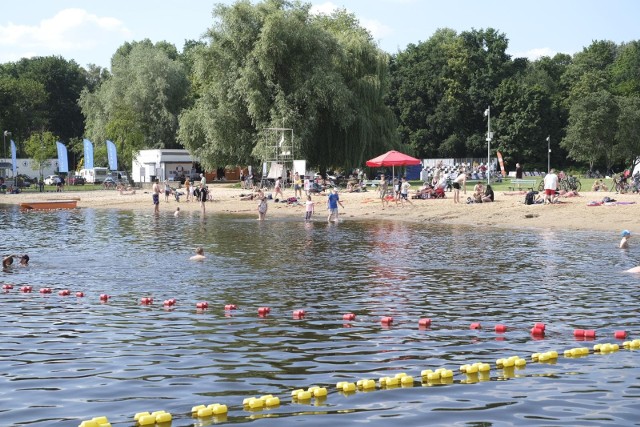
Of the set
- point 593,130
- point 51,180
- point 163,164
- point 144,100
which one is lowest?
point 51,180

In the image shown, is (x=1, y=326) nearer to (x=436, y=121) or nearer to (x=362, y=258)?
(x=362, y=258)

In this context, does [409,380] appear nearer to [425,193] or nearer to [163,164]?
[425,193]

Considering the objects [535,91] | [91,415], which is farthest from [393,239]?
[535,91]

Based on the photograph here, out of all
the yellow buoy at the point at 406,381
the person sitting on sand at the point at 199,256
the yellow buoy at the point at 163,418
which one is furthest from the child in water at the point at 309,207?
the yellow buoy at the point at 163,418

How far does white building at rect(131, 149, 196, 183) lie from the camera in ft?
278

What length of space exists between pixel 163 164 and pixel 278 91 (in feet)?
81.7

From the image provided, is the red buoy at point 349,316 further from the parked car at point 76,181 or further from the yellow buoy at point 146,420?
the parked car at point 76,181

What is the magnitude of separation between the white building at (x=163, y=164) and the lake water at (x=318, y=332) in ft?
177

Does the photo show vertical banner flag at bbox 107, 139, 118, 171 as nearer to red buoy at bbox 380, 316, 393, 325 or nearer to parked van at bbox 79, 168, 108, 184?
parked van at bbox 79, 168, 108, 184

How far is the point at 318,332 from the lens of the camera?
1572cm

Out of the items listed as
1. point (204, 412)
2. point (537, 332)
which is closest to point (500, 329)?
point (537, 332)

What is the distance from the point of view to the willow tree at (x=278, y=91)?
6331 cm

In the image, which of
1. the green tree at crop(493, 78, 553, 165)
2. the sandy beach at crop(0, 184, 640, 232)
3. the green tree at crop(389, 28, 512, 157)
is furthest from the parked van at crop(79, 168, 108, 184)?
the green tree at crop(493, 78, 553, 165)

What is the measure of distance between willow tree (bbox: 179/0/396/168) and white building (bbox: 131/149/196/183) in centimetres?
1533
